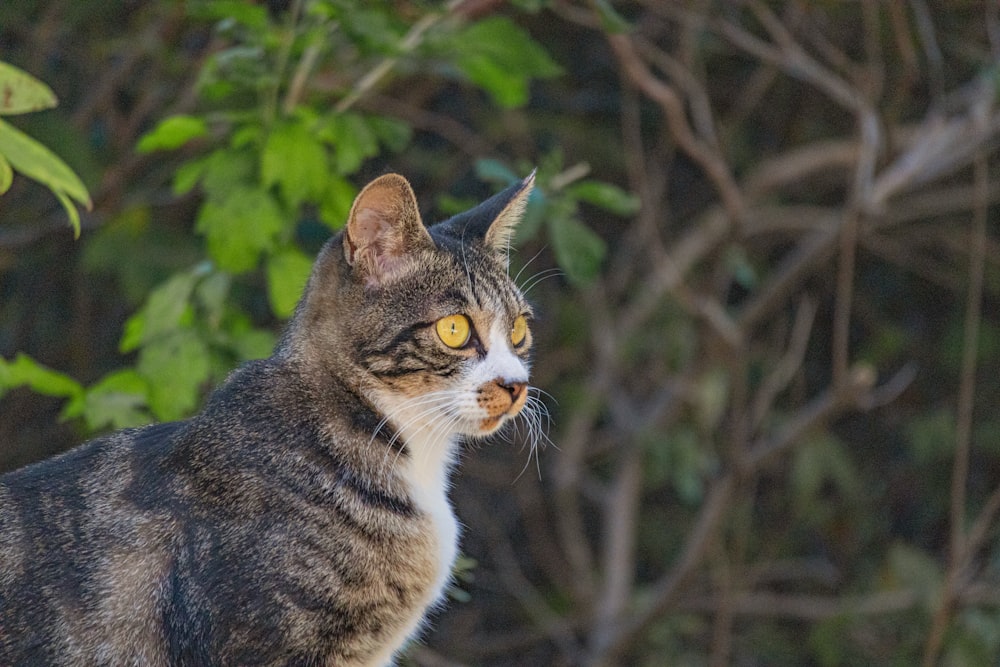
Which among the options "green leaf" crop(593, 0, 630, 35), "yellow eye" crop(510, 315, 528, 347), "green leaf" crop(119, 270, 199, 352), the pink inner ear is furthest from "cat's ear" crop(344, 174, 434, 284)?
"green leaf" crop(593, 0, 630, 35)

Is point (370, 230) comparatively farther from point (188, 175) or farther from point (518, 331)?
point (188, 175)

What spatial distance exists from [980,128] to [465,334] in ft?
9.18

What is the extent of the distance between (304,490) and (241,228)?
2.58ft

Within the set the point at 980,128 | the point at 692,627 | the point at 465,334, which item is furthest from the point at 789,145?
the point at 465,334

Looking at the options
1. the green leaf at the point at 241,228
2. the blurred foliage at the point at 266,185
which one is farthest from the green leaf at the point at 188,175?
the green leaf at the point at 241,228

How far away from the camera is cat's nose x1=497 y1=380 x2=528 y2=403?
241 cm

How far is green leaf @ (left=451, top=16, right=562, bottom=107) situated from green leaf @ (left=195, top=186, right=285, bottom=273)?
0.61 metres

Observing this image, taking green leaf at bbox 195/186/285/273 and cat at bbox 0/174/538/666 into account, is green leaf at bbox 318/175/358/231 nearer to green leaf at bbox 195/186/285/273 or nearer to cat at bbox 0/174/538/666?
green leaf at bbox 195/186/285/273

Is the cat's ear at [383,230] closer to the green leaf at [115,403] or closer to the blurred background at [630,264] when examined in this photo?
the blurred background at [630,264]

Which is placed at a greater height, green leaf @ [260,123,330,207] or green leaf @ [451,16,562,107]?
green leaf @ [451,16,562,107]

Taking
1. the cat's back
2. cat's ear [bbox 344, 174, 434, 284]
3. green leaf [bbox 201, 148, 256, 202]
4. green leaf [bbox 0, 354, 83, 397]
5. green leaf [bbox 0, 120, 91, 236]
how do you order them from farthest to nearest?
green leaf [bbox 201, 148, 256, 202]
green leaf [bbox 0, 354, 83, 397]
cat's ear [bbox 344, 174, 434, 284]
the cat's back
green leaf [bbox 0, 120, 91, 236]

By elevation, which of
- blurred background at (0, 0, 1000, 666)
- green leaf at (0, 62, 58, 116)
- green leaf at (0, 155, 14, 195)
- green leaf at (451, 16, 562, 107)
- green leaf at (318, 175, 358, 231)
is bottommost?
blurred background at (0, 0, 1000, 666)

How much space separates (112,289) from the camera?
16.5ft

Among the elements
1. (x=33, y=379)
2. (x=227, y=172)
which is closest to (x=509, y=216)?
(x=227, y=172)
